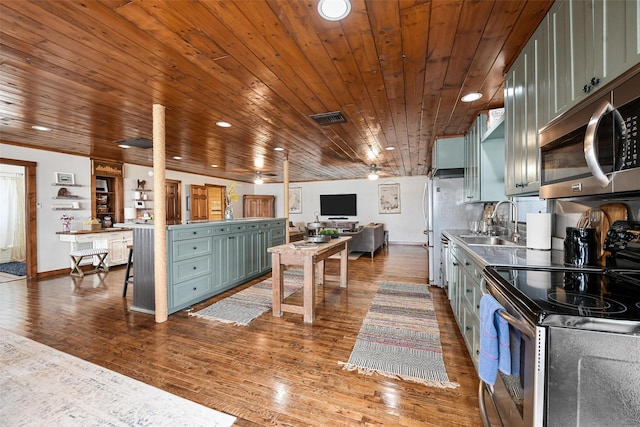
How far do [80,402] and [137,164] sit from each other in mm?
6103

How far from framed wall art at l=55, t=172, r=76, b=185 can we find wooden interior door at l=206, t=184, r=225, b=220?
355 cm

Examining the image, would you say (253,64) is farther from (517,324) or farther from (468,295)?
(468,295)

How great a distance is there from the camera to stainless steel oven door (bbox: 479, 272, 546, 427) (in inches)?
32.6

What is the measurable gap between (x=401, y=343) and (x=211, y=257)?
265cm

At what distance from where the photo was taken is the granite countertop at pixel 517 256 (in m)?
1.56

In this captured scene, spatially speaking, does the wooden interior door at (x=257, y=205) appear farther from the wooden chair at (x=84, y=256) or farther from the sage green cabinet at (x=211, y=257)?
the sage green cabinet at (x=211, y=257)

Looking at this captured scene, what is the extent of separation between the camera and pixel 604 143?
1062 millimetres

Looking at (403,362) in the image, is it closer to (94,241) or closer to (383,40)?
(383,40)

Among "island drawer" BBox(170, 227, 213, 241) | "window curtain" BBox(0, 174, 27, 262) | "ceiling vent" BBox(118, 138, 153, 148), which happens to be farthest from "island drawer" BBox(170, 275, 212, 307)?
"window curtain" BBox(0, 174, 27, 262)

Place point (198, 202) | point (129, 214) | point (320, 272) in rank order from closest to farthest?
point (320, 272), point (129, 214), point (198, 202)

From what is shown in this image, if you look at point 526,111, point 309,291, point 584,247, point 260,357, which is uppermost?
point 526,111

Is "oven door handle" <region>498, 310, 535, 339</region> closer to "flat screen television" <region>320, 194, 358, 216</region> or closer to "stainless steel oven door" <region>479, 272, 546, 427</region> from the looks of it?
"stainless steel oven door" <region>479, 272, 546, 427</region>

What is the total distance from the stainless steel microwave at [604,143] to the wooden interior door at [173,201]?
26.2 feet

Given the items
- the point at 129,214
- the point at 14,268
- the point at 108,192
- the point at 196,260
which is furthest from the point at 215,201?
the point at 196,260
